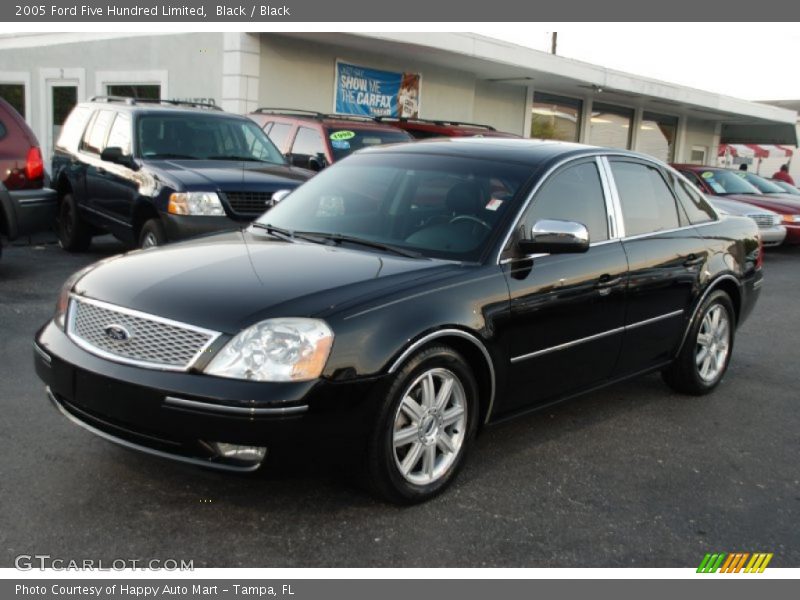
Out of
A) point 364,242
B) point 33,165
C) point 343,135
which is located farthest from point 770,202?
point 364,242

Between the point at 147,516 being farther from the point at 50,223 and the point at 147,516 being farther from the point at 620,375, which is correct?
the point at 50,223

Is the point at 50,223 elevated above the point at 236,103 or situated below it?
below

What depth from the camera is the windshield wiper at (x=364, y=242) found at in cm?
419

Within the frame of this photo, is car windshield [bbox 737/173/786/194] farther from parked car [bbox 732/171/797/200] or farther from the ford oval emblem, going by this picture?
the ford oval emblem

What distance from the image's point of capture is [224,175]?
838 centimetres

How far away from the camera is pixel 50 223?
348 inches

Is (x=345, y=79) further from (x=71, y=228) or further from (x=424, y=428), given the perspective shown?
(x=424, y=428)

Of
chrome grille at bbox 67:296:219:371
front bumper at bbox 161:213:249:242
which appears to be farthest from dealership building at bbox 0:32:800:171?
chrome grille at bbox 67:296:219:371

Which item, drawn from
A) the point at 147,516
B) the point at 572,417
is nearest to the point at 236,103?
the point at 572,417

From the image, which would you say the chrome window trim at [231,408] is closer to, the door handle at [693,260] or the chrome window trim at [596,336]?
the chrome window trim at [596,336]

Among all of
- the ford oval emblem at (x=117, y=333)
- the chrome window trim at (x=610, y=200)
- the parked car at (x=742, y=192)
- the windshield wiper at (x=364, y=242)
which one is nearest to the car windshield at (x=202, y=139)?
the windshield wiper at (x=364, y=242)

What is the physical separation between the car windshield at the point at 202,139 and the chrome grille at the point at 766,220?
26.7 feet

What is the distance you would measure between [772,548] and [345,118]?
9.80 meters

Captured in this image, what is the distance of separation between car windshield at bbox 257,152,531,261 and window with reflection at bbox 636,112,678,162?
24.7 m
